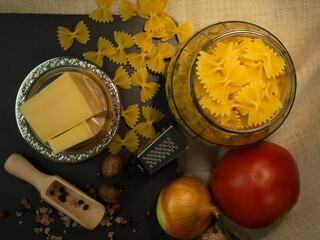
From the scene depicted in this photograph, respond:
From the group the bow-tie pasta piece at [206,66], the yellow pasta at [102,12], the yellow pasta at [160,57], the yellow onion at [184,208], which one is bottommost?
the yellow onion at [184,208]

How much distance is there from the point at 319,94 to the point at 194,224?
485 millimetres

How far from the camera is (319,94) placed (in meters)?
0.80

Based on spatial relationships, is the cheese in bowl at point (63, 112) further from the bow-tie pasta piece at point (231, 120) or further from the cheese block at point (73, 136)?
the bow-tie pasta piece at point (231, 120)

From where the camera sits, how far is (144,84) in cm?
86

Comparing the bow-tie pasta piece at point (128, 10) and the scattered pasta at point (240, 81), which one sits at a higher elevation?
the bow-tie pasta piece at point (128, 10)

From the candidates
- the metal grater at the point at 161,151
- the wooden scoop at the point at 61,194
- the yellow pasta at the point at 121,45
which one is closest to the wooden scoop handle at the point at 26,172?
the wooden scoop at the point at 61,194

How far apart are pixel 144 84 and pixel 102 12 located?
24 cm

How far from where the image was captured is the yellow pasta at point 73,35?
0.84m

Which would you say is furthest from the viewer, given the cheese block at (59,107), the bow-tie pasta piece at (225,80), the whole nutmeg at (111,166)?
the whole nutmeg at (111,166)

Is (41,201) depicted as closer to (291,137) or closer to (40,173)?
(40,173)

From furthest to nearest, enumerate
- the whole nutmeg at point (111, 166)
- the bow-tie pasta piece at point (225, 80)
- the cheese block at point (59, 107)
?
the whole nutmeg at point (111, 166), the cheese block at point (59, 107), the bow-tie pasta piece at point (225, 80)

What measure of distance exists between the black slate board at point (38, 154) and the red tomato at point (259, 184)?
7.3 inches

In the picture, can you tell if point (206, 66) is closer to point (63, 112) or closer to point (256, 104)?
point (256, 104)

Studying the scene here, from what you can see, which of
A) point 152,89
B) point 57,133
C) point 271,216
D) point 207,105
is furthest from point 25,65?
point 271,216
